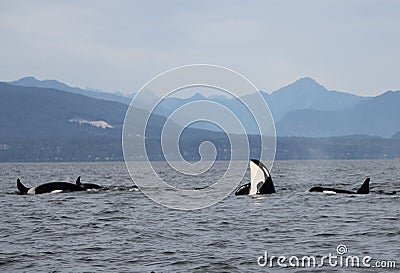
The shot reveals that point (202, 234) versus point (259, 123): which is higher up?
point (259, 123)

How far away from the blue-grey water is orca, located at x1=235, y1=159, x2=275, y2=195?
3.90 feet

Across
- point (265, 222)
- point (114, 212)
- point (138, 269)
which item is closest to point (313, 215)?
point (265, 222)

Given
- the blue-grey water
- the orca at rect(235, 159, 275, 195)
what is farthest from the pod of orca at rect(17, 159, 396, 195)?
the blue-grey water

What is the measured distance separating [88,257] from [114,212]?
1132 cm

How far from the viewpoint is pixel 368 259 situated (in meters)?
18.0

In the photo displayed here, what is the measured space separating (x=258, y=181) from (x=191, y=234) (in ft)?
45.2

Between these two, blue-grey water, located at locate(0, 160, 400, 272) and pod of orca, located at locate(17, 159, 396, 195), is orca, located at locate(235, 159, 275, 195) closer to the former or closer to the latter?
pod of orca, located at locate(17, 159, 396, 195)

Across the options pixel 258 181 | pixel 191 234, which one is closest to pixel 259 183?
pixel 258 181

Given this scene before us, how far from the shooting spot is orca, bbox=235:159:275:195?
34688 mm

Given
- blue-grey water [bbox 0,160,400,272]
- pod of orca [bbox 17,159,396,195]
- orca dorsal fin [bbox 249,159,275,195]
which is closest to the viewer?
blue-grey water [bbox 0,160,400,272]

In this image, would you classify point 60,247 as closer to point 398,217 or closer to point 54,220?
point 54,220

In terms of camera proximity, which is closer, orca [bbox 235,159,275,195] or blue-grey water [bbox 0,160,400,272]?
blue-grey water [bbox 0,160,400,272]

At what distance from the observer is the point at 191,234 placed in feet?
75.8

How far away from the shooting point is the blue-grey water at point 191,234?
18255mm
